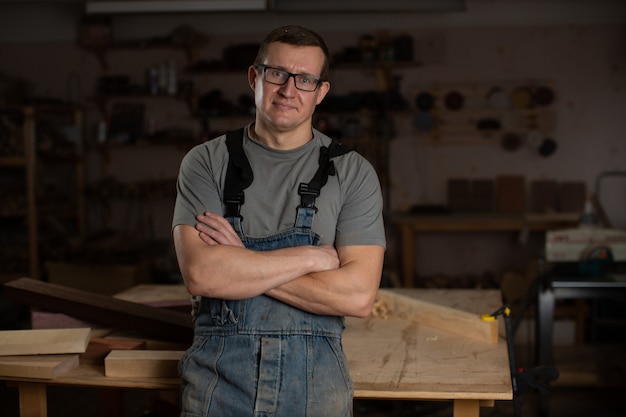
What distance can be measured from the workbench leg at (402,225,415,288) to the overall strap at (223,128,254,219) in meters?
4.66

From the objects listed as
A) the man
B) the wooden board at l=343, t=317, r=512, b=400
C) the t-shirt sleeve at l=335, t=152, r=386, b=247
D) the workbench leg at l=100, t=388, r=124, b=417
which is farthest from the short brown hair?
the workbench leg at l=100, t=388, r=124, b=417

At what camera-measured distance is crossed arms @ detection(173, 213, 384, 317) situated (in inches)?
89.3

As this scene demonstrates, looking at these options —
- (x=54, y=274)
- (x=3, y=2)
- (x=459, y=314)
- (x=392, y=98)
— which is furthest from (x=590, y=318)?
(x=3, y=2)

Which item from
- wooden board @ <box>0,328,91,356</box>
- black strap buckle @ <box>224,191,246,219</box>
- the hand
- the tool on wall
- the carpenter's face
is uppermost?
the carpenter's face

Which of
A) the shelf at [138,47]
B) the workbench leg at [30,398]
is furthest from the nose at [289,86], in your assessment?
the shelf at [138,47]

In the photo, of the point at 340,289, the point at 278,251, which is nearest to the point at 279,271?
the point at 278,251

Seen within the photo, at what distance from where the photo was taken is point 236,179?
94.0 inches

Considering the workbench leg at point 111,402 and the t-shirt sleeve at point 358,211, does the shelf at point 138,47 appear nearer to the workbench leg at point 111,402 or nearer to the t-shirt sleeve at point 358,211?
the workbench leg at point 111,402

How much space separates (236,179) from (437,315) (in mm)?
1142

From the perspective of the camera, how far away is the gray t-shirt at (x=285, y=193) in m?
2.36

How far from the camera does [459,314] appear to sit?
9.87 ft

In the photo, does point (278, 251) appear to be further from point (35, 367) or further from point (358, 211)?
point (35, 367)

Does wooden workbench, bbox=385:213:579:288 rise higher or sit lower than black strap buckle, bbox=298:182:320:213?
lower

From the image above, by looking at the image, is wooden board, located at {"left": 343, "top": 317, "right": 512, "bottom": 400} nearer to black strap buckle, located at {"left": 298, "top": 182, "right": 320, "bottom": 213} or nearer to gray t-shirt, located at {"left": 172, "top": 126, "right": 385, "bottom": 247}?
gray t-shirt, located at {"left": 172, "top": 126, "right": 385, "bottom": 247}
